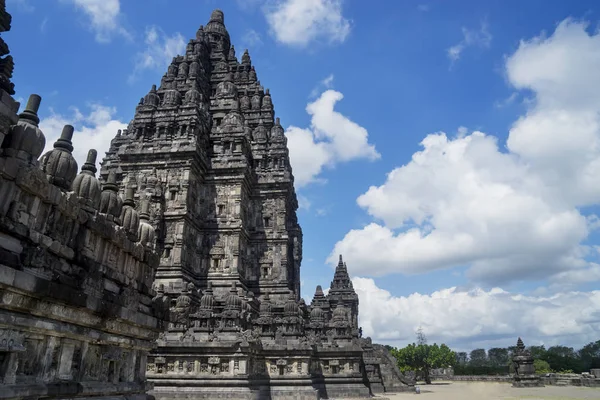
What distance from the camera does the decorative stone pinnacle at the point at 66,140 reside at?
7.27 m

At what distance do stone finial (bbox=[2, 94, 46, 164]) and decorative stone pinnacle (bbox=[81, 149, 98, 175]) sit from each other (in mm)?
1540

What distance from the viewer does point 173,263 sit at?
30047mm

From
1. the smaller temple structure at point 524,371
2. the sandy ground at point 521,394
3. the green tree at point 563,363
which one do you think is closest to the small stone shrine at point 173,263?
the sandy ground at point 521,394

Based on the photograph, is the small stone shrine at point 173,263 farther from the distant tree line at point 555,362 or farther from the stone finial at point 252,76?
the distant tree line at point 555,362

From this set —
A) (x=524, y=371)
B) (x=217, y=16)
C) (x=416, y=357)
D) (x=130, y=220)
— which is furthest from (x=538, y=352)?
(x=130, y=220)

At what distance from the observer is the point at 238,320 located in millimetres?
22703

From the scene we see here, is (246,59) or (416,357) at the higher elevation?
(246,59)

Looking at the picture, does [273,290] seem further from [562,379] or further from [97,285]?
[562,379]

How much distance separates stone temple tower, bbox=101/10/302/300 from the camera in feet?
104

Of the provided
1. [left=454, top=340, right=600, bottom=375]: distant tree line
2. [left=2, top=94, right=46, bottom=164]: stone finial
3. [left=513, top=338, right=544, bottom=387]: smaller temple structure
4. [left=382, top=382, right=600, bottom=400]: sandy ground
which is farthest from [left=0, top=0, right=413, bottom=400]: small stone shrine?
[left=454, top=340, right=600, bottom=375]: distant tree line

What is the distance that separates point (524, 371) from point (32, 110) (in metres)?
47.9

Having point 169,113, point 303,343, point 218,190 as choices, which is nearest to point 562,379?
point 303,343

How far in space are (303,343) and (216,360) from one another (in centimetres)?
524

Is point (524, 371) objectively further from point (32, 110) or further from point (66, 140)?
point (32, 110)
